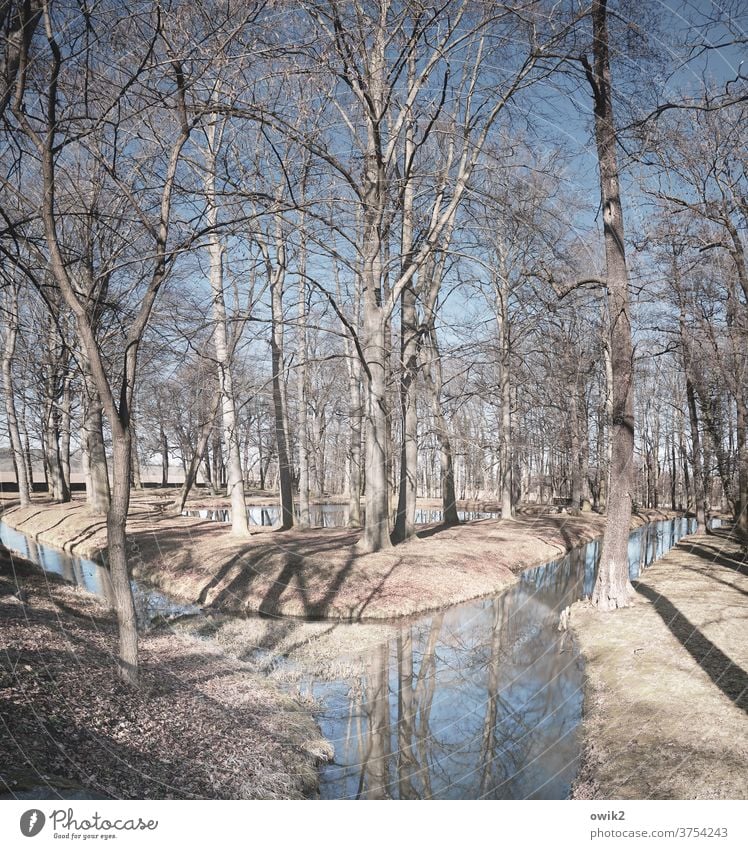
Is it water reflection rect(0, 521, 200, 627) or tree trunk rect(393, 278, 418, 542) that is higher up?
tree trunk rect(393, 278, 418, 542)

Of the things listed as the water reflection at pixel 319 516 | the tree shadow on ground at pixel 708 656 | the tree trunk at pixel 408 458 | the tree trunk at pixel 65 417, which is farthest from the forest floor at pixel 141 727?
the water reflection at pixel 319 516

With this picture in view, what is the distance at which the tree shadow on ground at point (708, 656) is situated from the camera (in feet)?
14.5

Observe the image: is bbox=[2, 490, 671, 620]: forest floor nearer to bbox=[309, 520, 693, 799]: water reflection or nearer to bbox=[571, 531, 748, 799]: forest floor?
bbox=[309, 520, 693, 799]: water reflection

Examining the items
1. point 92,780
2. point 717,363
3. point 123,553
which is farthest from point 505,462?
A: point 92,780

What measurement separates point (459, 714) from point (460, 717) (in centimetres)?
3

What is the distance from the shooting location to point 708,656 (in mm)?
5234

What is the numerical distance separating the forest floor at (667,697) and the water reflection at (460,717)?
0.25 metres

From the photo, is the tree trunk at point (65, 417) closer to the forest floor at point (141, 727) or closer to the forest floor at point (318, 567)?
the forest floor at point (141, 727)

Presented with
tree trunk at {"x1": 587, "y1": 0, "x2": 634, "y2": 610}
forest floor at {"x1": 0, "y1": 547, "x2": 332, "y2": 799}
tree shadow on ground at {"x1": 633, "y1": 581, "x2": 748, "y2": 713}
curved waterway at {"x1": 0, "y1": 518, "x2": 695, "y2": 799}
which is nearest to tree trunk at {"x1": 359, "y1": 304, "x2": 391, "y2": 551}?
curved waterway at {"x1": 0, "y1": 518, "x2": 695, "y2": 799}

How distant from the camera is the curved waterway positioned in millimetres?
3580

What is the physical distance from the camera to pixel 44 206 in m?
3.96

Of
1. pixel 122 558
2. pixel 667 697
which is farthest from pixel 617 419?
pixel 122 558
